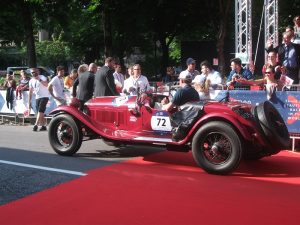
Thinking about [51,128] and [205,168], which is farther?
[51,128]

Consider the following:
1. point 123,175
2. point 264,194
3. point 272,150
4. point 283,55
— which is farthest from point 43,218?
point 283,55

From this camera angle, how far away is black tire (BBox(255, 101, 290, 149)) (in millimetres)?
7062

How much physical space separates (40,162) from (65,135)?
2.66ft

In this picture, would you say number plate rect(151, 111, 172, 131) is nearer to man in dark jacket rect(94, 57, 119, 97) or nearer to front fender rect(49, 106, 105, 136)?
front fender rect(49, 106, 105, 136)

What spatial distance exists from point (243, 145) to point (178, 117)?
1169mm

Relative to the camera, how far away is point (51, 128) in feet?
29.2

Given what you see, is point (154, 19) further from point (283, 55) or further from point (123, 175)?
point (123, 175)

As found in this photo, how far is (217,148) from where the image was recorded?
7.17 metres

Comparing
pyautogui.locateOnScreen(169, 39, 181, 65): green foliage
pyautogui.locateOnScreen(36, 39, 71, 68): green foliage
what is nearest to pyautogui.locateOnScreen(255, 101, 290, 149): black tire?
pyautogui.locateOnScreen(169, 39, 181, 65): green foliage

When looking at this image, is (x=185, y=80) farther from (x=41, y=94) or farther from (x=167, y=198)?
(x=41, y=94)

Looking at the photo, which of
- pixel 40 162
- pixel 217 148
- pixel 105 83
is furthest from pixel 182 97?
pixel 40 162

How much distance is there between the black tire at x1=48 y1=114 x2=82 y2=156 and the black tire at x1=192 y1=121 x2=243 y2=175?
2408mm

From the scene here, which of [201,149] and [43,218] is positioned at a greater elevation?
[201,149]

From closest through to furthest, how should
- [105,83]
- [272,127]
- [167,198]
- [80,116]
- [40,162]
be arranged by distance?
[167,198]
[272,127]
[40,162]
[80,116]
[105,83]
